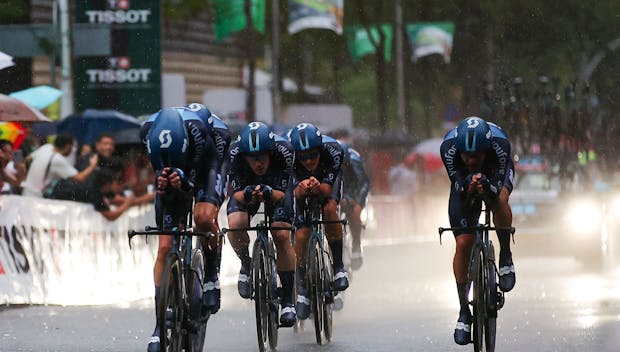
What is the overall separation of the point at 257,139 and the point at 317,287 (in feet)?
5.46

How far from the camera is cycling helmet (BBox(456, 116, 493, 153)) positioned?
505 inches

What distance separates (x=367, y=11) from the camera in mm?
51719

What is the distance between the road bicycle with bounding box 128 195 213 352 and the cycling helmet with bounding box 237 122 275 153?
137 cm

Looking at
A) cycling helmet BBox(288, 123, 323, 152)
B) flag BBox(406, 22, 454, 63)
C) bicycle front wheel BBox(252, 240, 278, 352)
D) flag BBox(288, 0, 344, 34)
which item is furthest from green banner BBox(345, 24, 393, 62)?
bicycle front wheel BBox(252, 240, 278, 352)

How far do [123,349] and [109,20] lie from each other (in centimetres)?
1593

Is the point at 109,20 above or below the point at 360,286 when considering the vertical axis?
above

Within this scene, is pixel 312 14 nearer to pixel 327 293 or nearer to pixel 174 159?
pixel 327 293

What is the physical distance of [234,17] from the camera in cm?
3766

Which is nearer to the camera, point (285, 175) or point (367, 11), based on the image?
point (285, 175)

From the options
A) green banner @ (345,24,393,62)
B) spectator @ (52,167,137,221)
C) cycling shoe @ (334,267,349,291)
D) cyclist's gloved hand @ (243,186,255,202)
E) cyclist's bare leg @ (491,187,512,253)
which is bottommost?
cycling shoe @ (334,267,349,291)

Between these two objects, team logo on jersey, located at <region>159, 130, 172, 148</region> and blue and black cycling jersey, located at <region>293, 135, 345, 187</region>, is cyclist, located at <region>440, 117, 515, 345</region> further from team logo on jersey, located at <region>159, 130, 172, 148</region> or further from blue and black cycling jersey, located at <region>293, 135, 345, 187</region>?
blue and black cycling jersey, located at <region>293, 135, 345, 187</region>

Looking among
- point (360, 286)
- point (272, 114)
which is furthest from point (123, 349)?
point (272, 114)

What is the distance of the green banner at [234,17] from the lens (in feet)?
123

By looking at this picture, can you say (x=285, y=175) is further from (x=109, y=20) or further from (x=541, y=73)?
(x=541, y=73)
